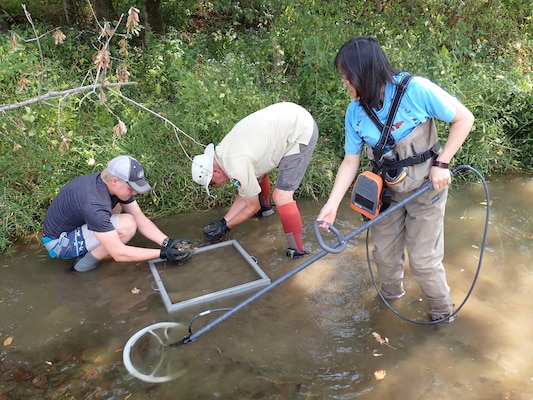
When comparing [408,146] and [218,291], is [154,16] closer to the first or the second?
[218,291]

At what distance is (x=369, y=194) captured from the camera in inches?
105

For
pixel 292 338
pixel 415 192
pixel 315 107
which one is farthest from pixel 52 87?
pixel 415 192

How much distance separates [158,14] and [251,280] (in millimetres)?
5080

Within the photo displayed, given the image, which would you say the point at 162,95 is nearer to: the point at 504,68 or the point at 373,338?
the point at 373,338

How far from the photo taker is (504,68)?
248 inches

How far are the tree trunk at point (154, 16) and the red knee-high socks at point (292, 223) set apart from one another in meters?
4.57

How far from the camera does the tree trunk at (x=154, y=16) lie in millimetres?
6816

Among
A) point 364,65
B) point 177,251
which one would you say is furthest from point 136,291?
point 364,65

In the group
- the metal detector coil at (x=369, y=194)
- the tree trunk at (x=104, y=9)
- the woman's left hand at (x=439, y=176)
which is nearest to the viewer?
the woman's left hand at (x=439, y=176)

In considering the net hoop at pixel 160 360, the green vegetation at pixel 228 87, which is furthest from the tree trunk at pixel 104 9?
the net hoop at pixel 160 360

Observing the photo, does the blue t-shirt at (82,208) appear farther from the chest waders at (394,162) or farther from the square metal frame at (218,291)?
the chest waders at (394,162)

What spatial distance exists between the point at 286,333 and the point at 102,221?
1.59 meters

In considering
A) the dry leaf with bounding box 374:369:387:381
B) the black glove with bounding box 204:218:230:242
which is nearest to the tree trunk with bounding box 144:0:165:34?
the black glove with bounding box 204:218:230:242

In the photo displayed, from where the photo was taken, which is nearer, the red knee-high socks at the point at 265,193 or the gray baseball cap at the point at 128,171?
the gray baseball cap at the point at 128,171
